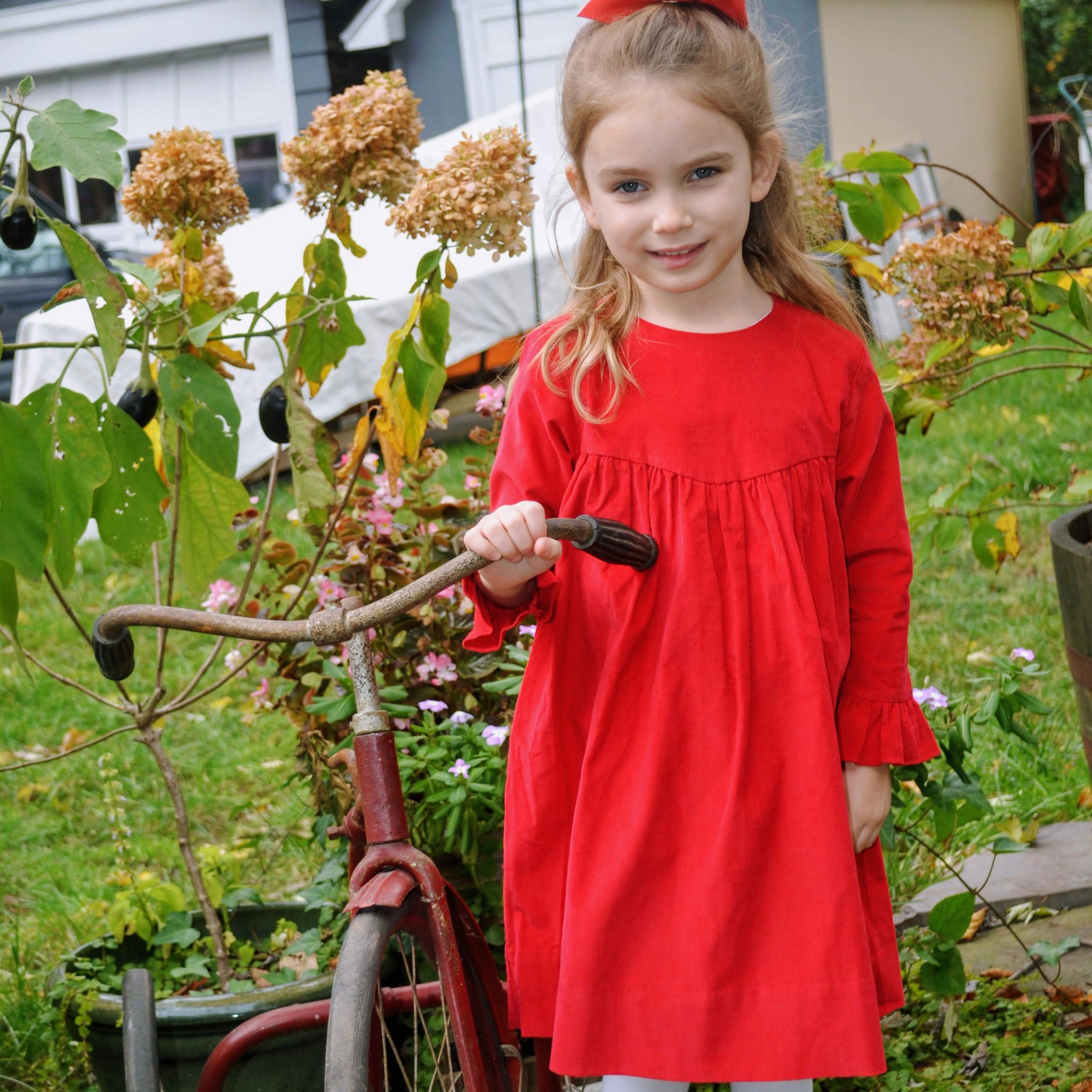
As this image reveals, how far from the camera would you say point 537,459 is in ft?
4.99

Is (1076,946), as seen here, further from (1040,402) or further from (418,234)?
(1040,402)

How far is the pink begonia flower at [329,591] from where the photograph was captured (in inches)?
90.8

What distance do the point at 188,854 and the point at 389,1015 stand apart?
0.58 metres

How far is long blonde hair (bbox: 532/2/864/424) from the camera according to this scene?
4.68ft

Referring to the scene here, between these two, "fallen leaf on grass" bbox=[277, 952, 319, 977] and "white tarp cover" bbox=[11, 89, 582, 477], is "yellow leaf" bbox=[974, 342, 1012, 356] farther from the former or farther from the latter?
"white tarp cover" bbox=[11, 89, 582, 477]

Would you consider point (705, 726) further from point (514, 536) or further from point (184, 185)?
point (184, 185)

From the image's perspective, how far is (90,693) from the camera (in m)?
2.09

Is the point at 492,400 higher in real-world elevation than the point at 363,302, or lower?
lower

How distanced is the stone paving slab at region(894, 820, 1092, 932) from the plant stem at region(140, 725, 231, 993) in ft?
3.79

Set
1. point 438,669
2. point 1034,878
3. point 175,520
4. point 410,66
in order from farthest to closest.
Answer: point 410,66, point 1034,878, point 438,669, point 175,520

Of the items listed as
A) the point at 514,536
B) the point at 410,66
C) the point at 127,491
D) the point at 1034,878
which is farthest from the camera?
the point at 410,66

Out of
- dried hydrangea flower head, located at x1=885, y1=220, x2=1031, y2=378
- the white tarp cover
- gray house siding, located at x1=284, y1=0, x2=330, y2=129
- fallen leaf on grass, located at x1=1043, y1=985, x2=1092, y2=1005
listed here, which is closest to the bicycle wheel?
fallen leaf on grass, located at x1=1043, y1=985, x2=1092, y2=1005

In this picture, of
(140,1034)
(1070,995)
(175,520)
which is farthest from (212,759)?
(1070,995)

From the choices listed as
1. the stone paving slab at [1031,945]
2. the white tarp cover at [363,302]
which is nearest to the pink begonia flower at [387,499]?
the stone paving slab at [1031,945]
